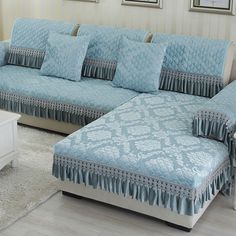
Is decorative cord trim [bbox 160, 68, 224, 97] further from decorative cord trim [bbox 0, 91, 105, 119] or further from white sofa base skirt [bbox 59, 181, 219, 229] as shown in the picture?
white sofa base skirt [bbox 59, 181, 219, 229]

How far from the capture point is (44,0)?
503 centimetres

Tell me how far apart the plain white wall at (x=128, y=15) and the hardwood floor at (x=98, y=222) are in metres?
1.70

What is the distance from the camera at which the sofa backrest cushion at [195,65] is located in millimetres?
3920

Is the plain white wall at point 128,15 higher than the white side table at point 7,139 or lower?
higher

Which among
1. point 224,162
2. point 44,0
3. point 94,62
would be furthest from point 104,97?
point 44,0

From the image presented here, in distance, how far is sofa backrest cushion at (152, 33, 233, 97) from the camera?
392 cm

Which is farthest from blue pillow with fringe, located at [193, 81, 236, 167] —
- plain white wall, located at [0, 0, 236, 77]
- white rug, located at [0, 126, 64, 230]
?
plain white wall, located at [0, 0, 236, 77]

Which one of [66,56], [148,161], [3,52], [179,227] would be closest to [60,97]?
[66,56]

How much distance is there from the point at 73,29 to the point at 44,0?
27.2 inches

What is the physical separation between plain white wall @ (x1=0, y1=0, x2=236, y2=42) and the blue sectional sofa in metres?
0.27

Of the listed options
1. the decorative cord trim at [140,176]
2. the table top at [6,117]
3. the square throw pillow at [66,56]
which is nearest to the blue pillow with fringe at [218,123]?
the decorative cord trim at [140,176]

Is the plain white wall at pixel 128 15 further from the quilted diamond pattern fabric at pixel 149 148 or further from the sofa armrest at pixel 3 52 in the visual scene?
the quilted diamond pattern fabric at pixel 149 148

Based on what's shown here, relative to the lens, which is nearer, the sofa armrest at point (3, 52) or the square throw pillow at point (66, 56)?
the square throw pillow at point (66, 56)

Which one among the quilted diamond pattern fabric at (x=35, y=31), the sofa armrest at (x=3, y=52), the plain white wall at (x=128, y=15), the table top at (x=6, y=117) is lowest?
the table top at (x=6, y=117)
